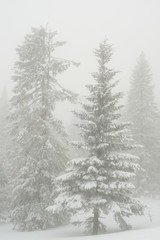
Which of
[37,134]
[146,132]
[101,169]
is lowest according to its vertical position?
[101,169]

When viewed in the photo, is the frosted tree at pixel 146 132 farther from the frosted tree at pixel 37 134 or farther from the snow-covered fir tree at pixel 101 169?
the snow-covered fir tree at pixel 101 169

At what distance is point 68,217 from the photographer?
60.5 ft

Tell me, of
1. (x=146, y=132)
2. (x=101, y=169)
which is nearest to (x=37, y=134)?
(x=101, y=169)

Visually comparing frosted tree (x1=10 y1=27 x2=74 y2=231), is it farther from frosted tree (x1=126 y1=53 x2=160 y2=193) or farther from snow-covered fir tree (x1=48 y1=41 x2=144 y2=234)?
frosted tree (x1=126 y1=53 x2=160 y2=193)

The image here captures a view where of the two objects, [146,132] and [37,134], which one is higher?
[146,132]

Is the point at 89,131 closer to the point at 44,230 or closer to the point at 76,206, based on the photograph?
the point at 76,206

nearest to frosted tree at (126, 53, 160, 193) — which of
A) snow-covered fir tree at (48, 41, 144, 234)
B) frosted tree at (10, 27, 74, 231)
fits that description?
frosted tree at (10, 27, 74, 231)

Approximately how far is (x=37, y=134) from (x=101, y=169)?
231 inches

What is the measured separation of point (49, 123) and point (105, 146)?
18.9 feet

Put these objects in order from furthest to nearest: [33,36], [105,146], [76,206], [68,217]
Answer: [33,36]
[68,217]
[105,146]
[76,206]

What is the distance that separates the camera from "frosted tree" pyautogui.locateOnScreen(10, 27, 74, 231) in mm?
17516

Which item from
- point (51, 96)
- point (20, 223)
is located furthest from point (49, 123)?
point (20, 223)

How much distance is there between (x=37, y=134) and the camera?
1852cm

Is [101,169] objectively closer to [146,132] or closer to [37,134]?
[37,134]
